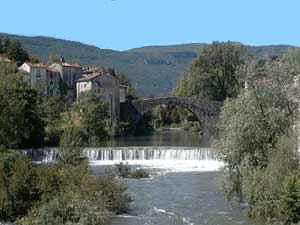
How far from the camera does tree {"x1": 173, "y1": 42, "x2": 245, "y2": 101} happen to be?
309ft

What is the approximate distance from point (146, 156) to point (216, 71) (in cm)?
4308

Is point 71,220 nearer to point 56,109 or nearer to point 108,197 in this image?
point 108,197

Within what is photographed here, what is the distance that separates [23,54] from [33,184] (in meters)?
77.3

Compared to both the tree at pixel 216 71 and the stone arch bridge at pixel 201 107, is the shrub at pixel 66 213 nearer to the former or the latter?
the stone arch bridge at pixel 201 107

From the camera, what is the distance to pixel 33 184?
27781mm

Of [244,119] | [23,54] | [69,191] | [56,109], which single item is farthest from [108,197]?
[23,54]

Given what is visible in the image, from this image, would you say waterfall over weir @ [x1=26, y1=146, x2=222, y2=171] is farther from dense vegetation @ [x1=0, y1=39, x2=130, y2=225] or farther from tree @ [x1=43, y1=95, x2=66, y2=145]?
dense vegetation @ [x1=0, y1=39, x2=130, y2=225]

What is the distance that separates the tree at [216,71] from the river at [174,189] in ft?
138

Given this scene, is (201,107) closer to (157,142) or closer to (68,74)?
(157,142)

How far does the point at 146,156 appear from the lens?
53188 millimetres

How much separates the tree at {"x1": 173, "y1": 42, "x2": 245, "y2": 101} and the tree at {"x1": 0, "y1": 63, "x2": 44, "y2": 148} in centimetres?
3306

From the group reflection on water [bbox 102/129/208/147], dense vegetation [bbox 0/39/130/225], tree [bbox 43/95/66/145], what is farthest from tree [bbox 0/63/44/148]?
dense vegetation [bbox 0/39/130/225]

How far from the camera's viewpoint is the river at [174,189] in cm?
2767

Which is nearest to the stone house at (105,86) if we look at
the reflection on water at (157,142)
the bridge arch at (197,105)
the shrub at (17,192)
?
the bridge arch at (197,105)
